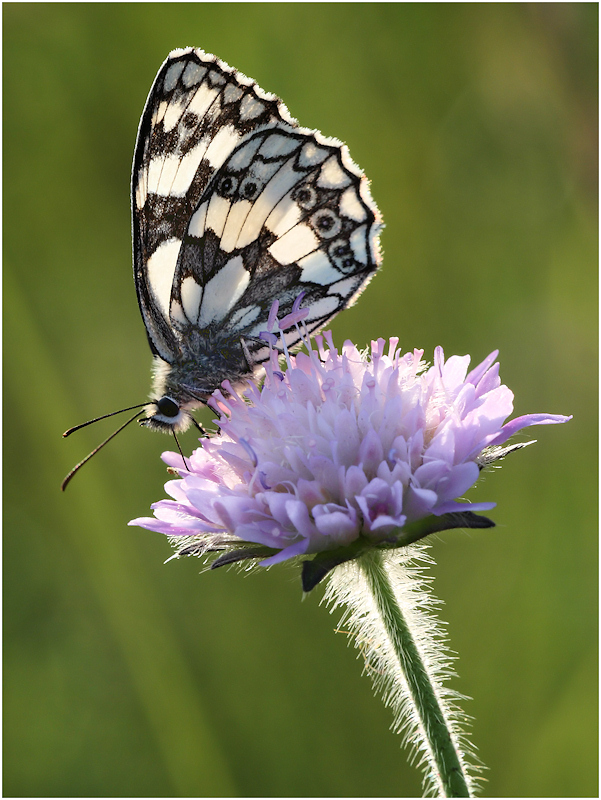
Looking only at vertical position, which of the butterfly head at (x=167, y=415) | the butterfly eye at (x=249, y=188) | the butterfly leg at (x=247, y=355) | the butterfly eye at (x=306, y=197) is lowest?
the butterfly head at (x=167, y=415)

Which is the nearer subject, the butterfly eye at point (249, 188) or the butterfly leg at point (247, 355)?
the butterfly leg at point (247, 355)

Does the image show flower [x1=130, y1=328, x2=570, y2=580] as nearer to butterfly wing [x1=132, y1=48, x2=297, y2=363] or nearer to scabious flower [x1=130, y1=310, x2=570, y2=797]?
scabious flower [x1=130, y1=310, x2=570, y2=797]

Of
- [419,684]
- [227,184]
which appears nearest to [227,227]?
[227,184]

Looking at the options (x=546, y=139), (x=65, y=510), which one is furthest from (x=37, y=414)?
(x=546, y=139)

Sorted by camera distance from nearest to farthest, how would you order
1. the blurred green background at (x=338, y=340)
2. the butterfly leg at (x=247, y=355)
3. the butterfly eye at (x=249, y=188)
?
the butterfly leg at (x=247, y=355) → the butterfly eye at (x=249, y=188) → the blurred green background at (x=338, y=340)

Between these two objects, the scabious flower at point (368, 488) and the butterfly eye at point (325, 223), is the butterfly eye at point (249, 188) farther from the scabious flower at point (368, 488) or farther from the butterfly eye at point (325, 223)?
the scabious flower at point (368, 488)

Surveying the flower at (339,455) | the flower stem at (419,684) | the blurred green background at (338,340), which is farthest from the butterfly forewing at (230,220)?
the blurred green background at (338,340)

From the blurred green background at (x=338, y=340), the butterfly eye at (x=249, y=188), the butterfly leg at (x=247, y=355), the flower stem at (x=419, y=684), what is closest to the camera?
the flower stem at (x=419, y=684)

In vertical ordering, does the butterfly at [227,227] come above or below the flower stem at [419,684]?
above

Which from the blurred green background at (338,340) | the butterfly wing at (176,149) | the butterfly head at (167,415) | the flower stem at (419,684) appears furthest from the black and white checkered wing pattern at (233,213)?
the blurred green background at (338,340)
